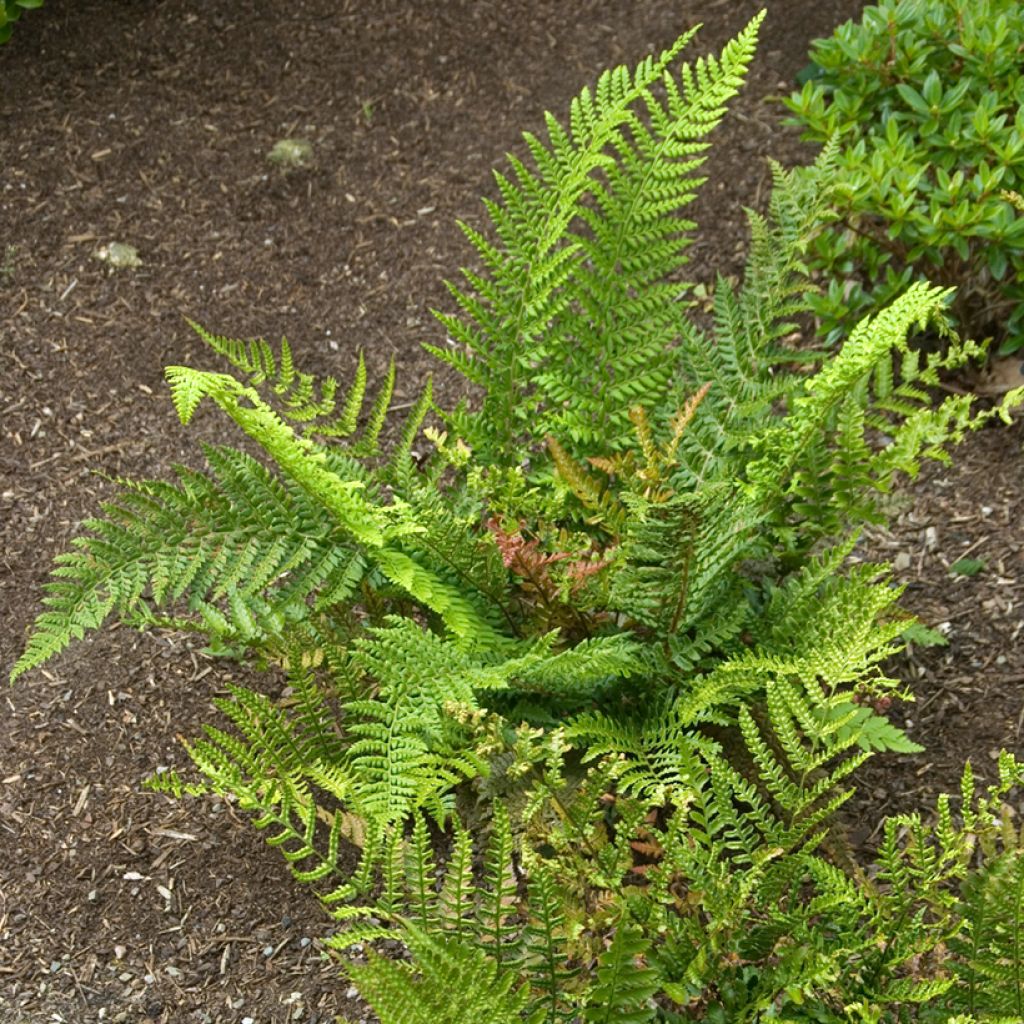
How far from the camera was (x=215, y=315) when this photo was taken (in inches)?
151

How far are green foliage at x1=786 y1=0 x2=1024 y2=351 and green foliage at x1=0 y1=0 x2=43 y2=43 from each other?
7.88 feet

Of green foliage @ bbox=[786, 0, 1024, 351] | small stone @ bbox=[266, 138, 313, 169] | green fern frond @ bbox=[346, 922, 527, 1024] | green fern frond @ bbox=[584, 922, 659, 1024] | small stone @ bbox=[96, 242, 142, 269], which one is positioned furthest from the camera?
small stone @ bbox=[266, 138, 313, 169]

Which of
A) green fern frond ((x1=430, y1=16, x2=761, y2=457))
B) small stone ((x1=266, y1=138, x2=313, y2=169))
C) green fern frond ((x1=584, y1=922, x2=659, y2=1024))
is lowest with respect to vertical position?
green fern frond ((x1=584, y1=922, x2=659, y2=1024))

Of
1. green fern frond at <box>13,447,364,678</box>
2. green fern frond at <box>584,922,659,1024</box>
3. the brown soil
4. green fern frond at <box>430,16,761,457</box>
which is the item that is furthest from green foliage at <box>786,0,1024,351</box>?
green fern frond at <box>584,922,659,1024</box>

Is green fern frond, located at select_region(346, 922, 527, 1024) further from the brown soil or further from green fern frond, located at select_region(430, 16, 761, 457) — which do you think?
green fern frond, located at select_region(430, 16, 761, 457)

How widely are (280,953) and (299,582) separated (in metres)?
0.79

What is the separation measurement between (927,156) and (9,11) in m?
2.85

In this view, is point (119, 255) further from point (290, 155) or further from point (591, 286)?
point (591, 286)

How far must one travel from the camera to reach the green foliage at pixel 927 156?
3100mm

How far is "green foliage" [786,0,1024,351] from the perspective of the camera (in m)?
3.10

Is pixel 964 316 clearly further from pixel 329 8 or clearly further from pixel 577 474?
pixel 329 8

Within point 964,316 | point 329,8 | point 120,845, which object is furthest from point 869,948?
point 329,8

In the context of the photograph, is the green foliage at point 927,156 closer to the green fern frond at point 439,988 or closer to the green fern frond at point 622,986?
the green fern frond at point 622,986

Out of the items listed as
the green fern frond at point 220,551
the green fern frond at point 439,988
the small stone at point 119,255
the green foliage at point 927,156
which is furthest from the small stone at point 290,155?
the green fern frond at point 439,988
